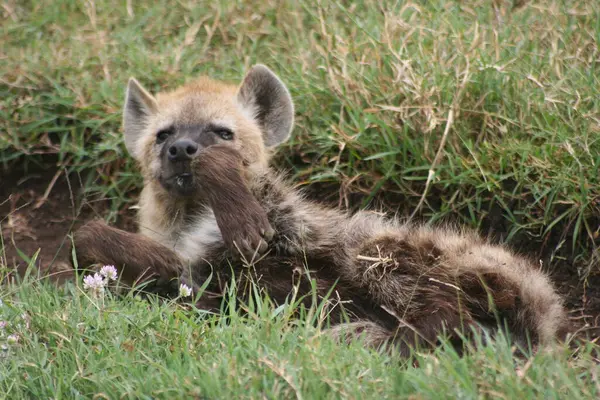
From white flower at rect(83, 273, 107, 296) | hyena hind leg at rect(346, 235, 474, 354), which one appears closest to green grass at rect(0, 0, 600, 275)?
hyena hind leg at rect(346, 235, 474, 354)

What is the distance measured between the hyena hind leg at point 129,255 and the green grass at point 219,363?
340mm

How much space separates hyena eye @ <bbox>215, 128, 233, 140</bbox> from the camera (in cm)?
497

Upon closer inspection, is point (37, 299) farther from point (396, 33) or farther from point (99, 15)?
point (99, 15)

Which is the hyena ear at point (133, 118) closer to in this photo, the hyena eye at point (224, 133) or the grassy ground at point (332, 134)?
the grassy ground at point (332, 134)

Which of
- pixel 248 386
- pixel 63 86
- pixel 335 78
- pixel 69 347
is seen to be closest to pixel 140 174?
pixel 63 86

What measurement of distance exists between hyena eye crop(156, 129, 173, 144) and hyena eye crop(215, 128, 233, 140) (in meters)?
0.26

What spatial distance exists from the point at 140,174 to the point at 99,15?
1576 mm

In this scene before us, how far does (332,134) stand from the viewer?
543cm

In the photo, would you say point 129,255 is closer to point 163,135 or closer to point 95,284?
point 95,284

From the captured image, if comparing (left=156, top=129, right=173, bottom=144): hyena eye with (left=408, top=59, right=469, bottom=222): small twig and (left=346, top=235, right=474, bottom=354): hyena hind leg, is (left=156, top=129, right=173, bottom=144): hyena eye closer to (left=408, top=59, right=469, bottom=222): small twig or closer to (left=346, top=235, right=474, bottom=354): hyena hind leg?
(left=346, top=235, right=474, bottom=354): hyena hind leg

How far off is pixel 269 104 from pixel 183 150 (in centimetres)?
90

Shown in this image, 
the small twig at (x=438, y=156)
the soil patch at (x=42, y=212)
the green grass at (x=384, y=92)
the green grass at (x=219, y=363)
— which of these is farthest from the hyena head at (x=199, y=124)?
the green grass at (x=219, y=363)

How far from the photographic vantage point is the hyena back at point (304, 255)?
13.6ft

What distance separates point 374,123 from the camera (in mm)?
5348
